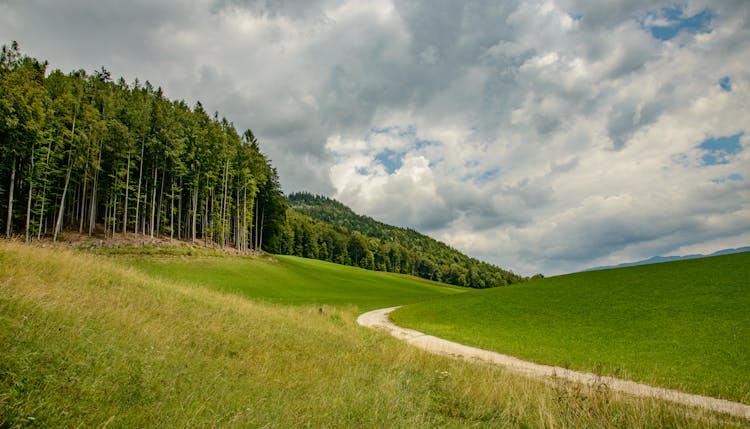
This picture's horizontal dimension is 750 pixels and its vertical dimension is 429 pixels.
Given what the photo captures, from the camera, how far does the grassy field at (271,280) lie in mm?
35625

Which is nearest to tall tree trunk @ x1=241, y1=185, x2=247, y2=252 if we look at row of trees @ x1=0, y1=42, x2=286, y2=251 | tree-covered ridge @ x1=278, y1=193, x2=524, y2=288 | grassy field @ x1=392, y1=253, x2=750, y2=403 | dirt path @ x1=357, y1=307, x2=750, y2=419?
row of trees @ x1=0, y1=42, x2=286, y2=251

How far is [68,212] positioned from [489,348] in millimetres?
58412

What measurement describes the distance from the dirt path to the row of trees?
39288 mm

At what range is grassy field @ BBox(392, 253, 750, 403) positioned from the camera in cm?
1409

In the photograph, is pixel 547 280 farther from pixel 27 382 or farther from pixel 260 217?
pixel 260 217

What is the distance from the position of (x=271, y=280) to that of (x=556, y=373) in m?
38.7

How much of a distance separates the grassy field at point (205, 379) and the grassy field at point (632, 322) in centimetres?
536

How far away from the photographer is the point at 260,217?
246ft

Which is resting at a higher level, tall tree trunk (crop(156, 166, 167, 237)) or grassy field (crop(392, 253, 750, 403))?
tall tree trunk (crop(156, 166, 167, 237))

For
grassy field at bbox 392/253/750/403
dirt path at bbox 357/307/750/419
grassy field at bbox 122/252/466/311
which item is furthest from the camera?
grassy field at bbox 122/252/466/311

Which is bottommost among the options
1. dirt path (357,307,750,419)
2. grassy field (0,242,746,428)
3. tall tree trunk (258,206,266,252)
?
dirt path (357,307,750,419)

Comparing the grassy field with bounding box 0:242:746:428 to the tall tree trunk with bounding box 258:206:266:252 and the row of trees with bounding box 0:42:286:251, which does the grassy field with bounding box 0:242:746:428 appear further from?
the tall tree trunk with bounding box 258:206:266:252

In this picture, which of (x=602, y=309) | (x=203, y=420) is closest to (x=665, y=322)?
(x=602, y=309)

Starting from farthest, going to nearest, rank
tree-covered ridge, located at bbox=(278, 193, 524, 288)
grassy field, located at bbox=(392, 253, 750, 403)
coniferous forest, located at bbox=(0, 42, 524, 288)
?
tree-covered ridge, located at bbox=(278, 193, 524, 288) → coniferous forest, located at bbox=(0, 42, 524, 288) → grassy field, located at bbox=(392, 253, 750, 403)
